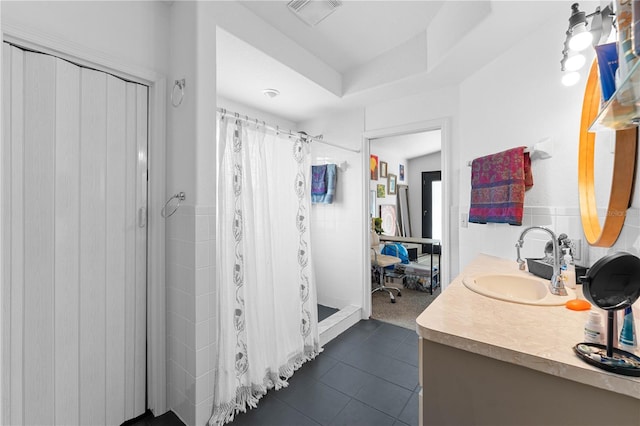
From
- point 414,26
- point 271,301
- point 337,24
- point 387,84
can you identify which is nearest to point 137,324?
point 271,301

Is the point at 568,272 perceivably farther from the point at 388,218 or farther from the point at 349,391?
the point at 388,218

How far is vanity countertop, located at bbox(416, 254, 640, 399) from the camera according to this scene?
0.58 m

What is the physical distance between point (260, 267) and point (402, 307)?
6.72 ft

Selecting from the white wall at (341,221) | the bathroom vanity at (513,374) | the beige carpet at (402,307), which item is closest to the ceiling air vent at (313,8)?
the white wall at (341,221)

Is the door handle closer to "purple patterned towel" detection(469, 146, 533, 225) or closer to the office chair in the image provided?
"purple patterned towel" detection(469, 146, 533, 225)

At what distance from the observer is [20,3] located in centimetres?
118

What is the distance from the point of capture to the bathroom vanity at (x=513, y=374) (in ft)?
1.90

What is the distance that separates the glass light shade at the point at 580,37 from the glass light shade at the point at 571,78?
0.78ft

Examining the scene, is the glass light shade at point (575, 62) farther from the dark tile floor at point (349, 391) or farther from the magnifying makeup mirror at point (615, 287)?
the dark tile floor at point (349, 391)

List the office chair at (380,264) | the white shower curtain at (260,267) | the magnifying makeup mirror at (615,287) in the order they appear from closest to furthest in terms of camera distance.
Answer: the magnifying makeup mirror at (615,287) → the white shower curtain at (260,267) → the office chair at (380,264)

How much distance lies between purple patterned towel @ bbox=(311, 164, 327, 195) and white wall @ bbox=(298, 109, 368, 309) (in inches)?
4.7

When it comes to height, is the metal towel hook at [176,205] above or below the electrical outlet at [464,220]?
above

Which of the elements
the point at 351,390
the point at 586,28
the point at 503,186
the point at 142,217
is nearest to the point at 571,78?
the point at 586,28

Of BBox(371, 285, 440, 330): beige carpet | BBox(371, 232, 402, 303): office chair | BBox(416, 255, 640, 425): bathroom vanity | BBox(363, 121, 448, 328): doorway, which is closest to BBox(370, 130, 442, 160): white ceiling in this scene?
BBox(363, 121, 448, 328): doorway
